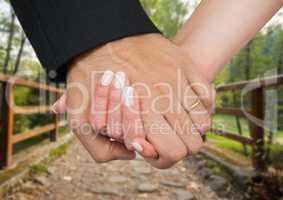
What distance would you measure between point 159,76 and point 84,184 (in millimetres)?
2486

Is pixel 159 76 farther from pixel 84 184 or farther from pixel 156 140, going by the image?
pixel 84 184

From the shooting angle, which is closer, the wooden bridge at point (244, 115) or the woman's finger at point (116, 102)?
the woman's finger at point (116, 102)

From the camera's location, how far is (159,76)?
628mm

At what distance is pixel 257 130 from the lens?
307cm

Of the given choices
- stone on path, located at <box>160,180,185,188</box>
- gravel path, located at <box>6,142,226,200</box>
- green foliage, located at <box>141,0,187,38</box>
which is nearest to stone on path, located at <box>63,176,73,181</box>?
gravel path, located at <box>6,142,226,200</box>

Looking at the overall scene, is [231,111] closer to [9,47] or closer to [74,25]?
[9,47]

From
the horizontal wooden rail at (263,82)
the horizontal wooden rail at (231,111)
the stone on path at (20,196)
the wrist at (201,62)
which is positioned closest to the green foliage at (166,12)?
the horizontal wooden rail at (231,111)

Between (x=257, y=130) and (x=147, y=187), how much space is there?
1019mm

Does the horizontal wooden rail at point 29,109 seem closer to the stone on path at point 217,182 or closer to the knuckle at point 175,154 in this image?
the stone on path at point 217,182

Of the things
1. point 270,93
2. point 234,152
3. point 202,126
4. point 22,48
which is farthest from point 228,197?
point 22,48

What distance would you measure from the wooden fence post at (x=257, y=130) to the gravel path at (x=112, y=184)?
17.9 inches

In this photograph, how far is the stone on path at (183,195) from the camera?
8.50ft

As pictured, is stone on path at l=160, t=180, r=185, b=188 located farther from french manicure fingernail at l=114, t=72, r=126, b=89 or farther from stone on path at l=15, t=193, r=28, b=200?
french manicure fingernail at l=114, t=72, r=126, b=89

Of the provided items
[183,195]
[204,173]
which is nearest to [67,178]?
[183,195]
